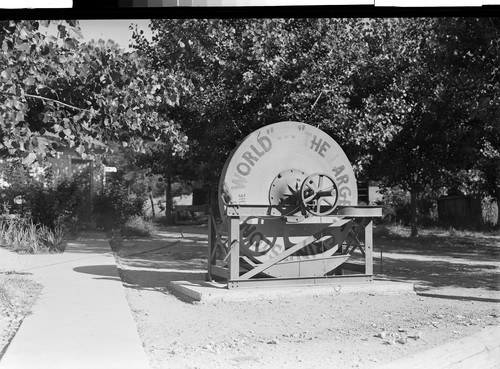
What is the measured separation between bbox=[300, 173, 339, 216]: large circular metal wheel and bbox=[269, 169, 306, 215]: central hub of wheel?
0.19m

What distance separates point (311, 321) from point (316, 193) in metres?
1.99

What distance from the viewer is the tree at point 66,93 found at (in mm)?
6090

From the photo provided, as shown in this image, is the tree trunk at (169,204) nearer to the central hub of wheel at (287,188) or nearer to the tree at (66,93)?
the central hub of wheel at (287,188)

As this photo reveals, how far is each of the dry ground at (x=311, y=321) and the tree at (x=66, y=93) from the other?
7.48ft

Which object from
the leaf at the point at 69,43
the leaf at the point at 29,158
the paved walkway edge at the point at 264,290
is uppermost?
the leaf at the point at 69,43

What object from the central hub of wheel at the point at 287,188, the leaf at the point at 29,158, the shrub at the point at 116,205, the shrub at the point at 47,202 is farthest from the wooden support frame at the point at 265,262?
the shrub at the point at 47,202

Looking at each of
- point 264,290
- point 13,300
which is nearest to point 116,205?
point 13,300

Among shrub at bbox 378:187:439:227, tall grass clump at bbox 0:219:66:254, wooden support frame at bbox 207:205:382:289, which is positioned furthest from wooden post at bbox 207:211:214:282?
shrub at bbox 378:187:439:227

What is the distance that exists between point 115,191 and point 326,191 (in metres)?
7.37

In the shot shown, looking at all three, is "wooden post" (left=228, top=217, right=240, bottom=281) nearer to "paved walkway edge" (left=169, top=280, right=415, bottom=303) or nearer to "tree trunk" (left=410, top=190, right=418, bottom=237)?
"paved walkway edge" (left=169, top=280, right=415, bottom=303)

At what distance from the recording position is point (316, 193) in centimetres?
837

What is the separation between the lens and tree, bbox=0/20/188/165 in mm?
6090

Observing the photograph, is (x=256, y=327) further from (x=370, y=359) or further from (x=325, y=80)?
(x=325, y=80)

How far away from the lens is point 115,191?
14.4 meters
